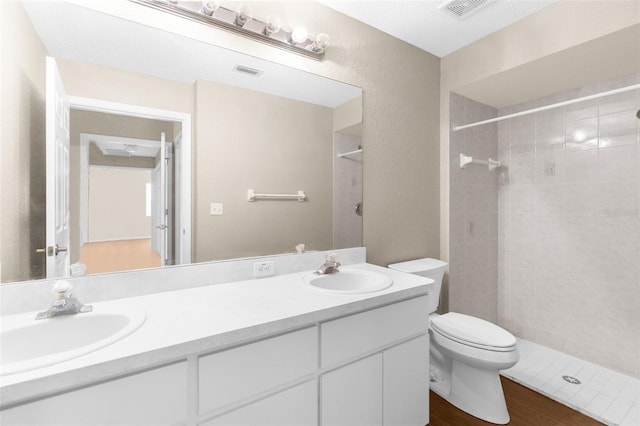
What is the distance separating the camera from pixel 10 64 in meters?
1.08

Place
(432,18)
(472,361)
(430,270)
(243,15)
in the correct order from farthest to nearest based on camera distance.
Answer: (430,270), (432,18), (472,361), (243,15)

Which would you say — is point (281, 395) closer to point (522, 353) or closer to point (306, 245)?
point (306, 245)

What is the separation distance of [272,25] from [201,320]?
145 centimetres

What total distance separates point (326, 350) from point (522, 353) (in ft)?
7.13

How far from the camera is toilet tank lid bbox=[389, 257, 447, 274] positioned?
2.04m

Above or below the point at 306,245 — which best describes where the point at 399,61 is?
above

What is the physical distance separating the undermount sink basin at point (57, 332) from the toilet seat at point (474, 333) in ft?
5.29

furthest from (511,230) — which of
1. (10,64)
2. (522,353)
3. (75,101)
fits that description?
(10,64)

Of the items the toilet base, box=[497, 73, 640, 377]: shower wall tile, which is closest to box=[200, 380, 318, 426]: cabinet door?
the toilet base

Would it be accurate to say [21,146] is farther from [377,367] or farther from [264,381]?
[377,367]

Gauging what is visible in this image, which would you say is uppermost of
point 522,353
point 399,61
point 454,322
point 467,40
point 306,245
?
point 467,40

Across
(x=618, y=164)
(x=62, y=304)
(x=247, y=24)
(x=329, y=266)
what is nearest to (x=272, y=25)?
(x=247, y=24)

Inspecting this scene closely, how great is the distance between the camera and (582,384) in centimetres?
206

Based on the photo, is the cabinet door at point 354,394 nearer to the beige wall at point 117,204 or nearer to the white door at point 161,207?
the white door at point 161,207
